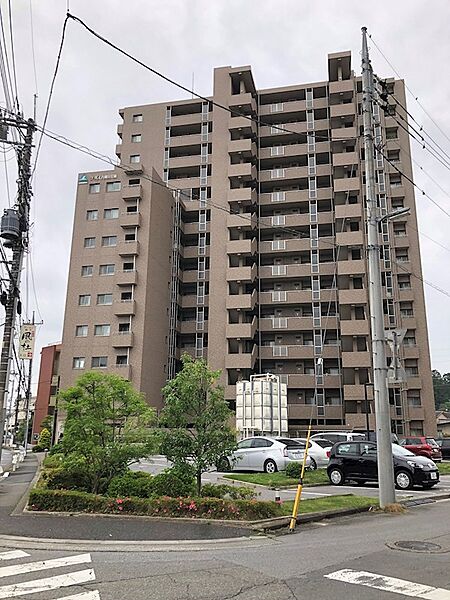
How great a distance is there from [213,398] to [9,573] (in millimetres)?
5930

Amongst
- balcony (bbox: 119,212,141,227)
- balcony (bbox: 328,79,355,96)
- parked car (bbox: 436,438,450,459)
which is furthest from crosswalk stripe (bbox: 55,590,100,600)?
balcony (bbox: 328,79,355,96)

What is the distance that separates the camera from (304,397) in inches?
1783

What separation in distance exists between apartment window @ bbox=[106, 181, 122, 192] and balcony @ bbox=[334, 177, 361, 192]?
1957 centimetres

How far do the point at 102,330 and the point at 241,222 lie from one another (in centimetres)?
1587

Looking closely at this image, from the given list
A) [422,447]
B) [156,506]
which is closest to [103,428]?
[156,506]

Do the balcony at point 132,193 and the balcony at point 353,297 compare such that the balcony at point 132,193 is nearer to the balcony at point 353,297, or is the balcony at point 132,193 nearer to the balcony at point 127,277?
the balcony at point 127,277

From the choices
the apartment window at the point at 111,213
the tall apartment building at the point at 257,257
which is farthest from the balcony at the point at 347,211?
the apartment window at the point at 111,213

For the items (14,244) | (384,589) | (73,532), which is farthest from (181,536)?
(14,244)

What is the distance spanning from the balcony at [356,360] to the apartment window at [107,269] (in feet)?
69.5

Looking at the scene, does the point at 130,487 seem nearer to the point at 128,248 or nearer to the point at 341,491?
the point at 341,491

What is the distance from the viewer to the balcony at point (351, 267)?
4469 centimetres

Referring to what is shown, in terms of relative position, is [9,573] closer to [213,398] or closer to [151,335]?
[213,398]

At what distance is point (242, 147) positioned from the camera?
5022 centimetres

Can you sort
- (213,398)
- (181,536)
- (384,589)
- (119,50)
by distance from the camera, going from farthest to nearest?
(213,398)
(119,50)
(181,536)
(384,589)
